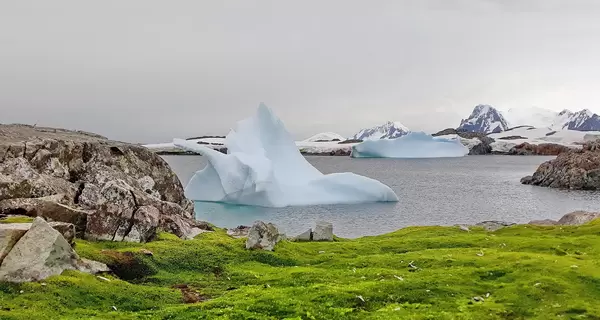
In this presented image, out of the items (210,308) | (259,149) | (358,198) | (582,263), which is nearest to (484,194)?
(358,198)

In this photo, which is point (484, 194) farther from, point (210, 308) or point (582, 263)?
point (210, 308)

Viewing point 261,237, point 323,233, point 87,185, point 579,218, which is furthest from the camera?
point 579,218

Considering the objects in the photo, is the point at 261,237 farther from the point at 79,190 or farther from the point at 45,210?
the point at 45,210

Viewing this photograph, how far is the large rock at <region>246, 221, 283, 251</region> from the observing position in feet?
92.4

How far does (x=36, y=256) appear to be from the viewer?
18297 mm

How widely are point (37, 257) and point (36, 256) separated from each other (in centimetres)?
5

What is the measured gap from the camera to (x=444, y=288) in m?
20.0

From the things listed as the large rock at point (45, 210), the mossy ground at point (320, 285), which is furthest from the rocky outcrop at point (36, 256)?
the large rock at point (45, 210)

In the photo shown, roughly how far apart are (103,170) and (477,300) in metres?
23.6

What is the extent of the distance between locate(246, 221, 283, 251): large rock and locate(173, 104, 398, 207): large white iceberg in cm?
4393

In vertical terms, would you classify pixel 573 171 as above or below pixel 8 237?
below

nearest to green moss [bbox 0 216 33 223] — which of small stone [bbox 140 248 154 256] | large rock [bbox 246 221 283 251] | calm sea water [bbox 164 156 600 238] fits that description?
small stone [bbox 140 248 154 256]

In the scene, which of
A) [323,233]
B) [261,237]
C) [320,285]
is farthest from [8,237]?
[323,233]

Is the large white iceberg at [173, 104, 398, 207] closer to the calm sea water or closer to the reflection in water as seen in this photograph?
the reflection in water
